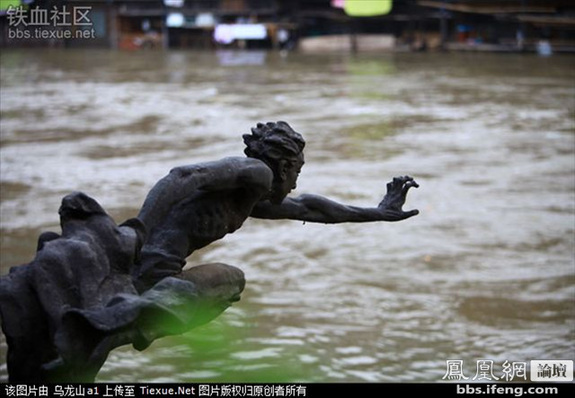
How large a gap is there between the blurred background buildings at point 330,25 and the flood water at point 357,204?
51.7ft

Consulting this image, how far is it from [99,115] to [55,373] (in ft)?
59.4

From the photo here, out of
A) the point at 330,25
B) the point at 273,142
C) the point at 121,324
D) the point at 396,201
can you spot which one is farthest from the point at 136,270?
the point at 330,25

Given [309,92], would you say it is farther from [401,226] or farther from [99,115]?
[401,226]

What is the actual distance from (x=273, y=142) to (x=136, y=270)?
0.68m

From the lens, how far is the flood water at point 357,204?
775cm

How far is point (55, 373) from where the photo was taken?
2980 mm

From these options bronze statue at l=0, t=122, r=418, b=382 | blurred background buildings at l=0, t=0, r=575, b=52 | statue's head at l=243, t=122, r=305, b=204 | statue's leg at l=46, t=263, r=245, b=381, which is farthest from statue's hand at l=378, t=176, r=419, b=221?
blurred background buildings at l=0, t=0, r=575, b=52

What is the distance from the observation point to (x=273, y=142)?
12.2ft

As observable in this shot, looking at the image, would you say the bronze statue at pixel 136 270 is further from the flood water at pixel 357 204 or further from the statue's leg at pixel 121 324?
the flood water at pixel 357 204

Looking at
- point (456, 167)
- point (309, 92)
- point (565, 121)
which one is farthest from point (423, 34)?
point (456, 167)

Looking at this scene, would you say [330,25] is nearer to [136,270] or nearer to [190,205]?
[190,205]

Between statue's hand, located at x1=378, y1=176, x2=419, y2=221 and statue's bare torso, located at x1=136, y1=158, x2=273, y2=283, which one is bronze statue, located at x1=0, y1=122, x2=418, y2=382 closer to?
statue's bare torso, located at x1=136, y1=158, x2=273, y2=283

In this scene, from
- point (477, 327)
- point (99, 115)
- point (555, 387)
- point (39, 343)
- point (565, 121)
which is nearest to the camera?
point (39, 343)

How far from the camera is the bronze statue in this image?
2965mm
